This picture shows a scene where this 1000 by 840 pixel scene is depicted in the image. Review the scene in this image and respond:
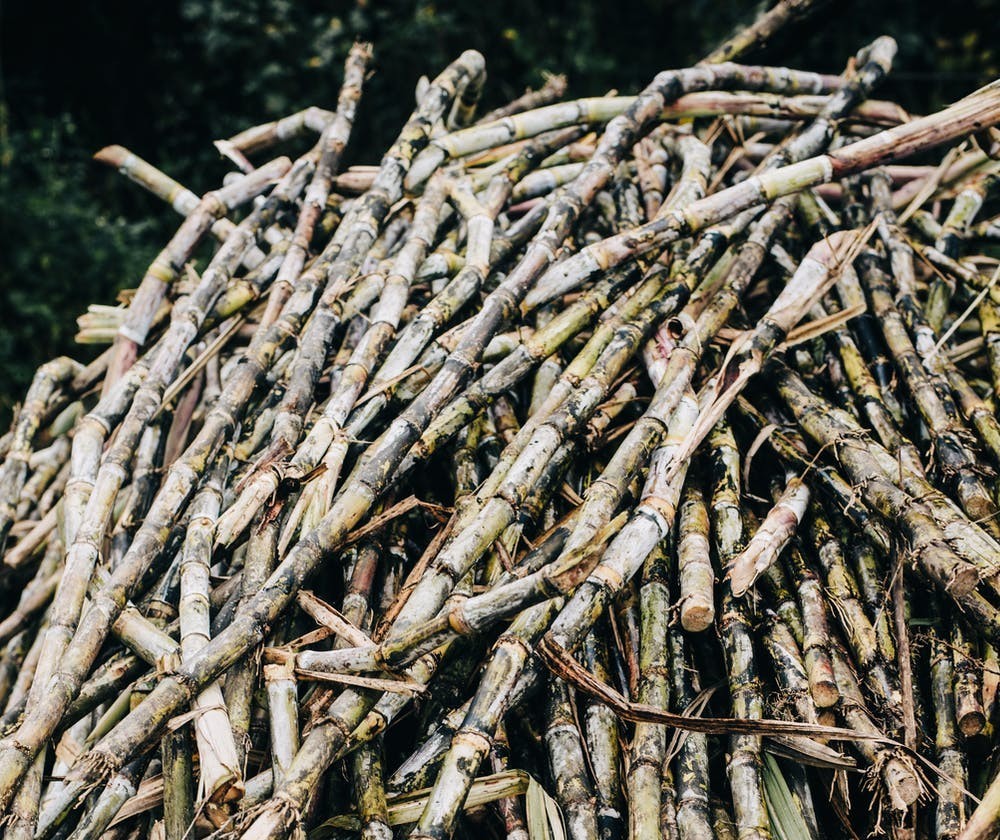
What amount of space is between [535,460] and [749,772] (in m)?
0.69

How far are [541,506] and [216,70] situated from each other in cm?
657

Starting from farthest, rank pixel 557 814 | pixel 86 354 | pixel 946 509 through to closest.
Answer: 1. pixel 86 354
2. pixel 946 509
3. pixel 557 814

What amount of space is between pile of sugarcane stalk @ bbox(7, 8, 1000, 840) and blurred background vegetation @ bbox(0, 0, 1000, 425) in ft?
12.9

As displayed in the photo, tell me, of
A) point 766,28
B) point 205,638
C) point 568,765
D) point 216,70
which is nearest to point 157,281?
point 205,638

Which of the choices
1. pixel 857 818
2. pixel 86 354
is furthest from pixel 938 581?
pixel 86 354

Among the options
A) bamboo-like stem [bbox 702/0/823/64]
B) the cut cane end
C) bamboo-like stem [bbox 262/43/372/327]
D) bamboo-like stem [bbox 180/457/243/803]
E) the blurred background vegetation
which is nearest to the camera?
bamboo-like stem [bbox 180/457/243/803]

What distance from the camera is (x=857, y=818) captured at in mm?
1604

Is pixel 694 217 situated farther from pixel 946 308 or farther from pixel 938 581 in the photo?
pixel 938 581

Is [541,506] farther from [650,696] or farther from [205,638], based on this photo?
[205,638]

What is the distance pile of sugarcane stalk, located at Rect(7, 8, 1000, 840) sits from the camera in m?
1.53

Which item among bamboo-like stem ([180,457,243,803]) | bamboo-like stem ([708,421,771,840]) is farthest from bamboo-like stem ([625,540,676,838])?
bamboo-like stem ([180,457,243,803])

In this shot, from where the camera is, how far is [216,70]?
7.24 metres

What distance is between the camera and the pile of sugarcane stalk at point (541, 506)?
5.02 feet

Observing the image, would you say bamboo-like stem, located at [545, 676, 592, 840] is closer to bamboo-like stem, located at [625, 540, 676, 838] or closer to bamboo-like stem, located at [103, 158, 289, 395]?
bamboo-like stem, located at [625, 540, 676, 838]
